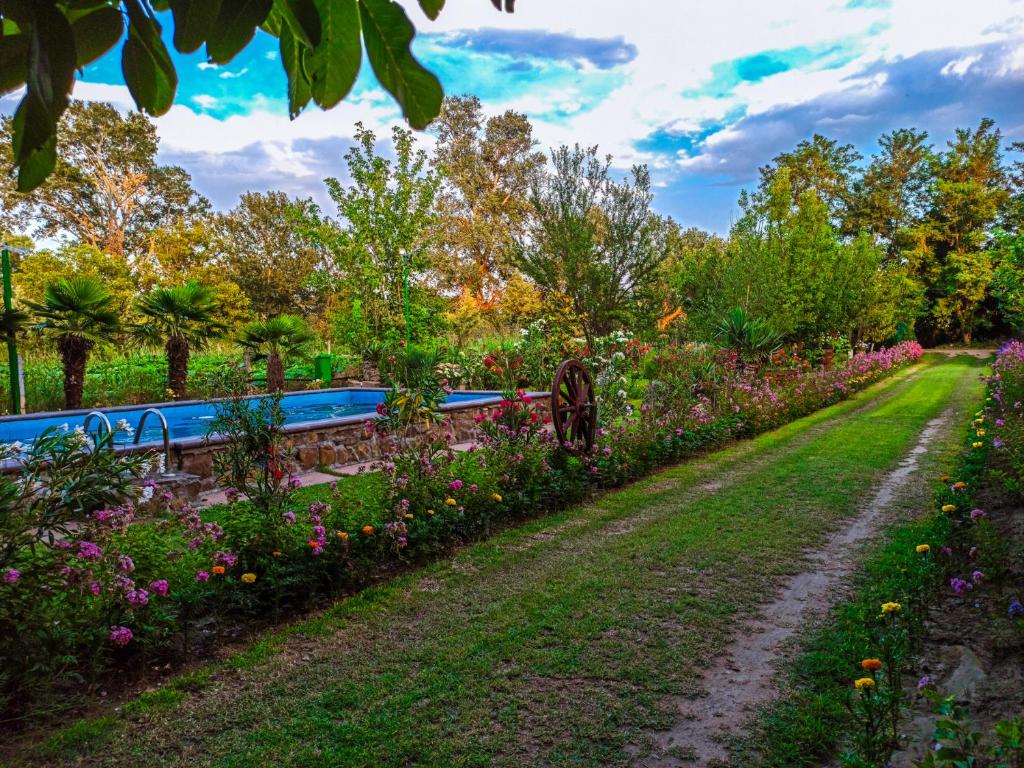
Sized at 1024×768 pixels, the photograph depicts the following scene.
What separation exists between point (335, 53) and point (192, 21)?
0.45ft

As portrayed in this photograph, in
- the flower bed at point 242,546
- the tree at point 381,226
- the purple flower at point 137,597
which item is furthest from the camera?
the tree at point 381,226

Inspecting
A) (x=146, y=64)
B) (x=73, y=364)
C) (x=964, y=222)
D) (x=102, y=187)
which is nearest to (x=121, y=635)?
(x=146, y=64)

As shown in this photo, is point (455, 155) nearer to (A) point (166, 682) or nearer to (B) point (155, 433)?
(B) point (155, 433)

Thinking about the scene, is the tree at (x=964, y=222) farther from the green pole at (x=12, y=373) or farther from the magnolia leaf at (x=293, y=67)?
the magnolia leaf at (x=293, y=67)

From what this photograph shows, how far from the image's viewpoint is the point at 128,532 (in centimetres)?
313

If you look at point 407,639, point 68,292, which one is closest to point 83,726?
point 407,639

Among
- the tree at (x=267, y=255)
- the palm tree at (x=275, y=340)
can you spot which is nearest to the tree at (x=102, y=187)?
the tree at (x=267, y=255)

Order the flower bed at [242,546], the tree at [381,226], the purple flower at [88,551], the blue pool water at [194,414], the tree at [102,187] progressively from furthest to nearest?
the tree at [102,187]
the tree at [381,226]
the blue pool water at [194,414]
the purple flower at [88,551]
the flower bed at [242,546]

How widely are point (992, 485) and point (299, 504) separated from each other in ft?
18.6

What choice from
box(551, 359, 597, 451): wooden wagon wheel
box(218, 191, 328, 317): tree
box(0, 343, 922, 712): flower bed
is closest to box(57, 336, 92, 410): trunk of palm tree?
box(0, 343, 922, 712): flower bed

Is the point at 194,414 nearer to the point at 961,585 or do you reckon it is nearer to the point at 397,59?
the point at 961,585

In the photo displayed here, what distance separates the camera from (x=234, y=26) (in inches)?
25.1

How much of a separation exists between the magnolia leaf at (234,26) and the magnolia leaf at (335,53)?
65 millimetres

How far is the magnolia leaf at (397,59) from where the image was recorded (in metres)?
0.67
